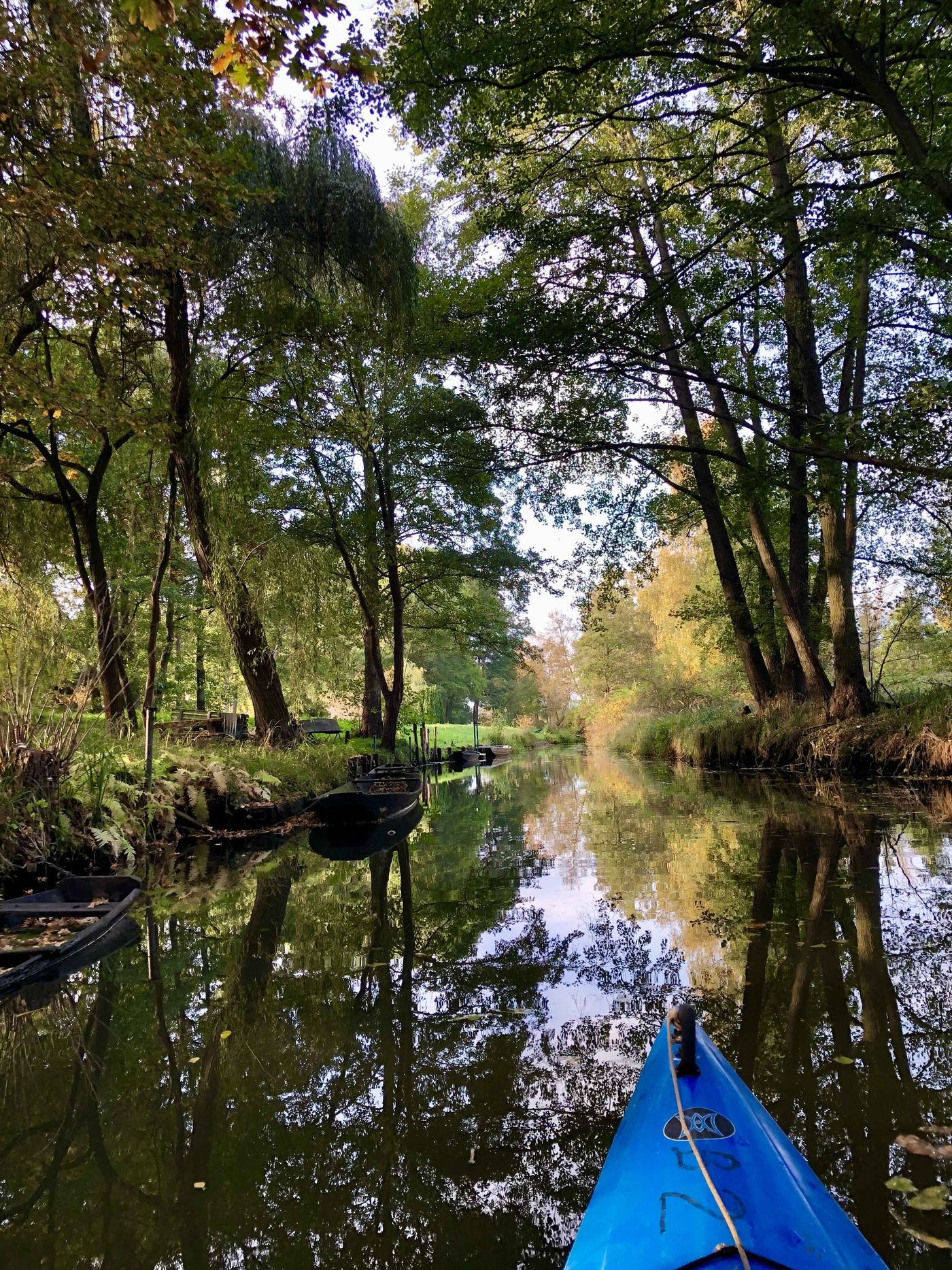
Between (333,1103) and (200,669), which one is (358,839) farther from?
(200,669)

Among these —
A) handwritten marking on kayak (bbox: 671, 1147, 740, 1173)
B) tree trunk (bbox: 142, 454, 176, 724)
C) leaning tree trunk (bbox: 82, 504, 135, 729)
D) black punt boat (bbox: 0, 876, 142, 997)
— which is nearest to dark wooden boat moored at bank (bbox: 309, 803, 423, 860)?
tree trunk (bbox: 142, 454, 176, 724)

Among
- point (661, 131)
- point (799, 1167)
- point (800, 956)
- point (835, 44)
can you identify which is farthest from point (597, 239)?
point (799, 1167)

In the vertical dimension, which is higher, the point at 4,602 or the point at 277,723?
the point at 4,602

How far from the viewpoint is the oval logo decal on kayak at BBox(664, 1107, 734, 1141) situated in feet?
6.13

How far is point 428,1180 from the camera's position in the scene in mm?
2438

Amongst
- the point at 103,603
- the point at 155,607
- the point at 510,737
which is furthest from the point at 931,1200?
the point at 510,737

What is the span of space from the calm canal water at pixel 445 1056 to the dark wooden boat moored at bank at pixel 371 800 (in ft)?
11.4

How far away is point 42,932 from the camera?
5309mm

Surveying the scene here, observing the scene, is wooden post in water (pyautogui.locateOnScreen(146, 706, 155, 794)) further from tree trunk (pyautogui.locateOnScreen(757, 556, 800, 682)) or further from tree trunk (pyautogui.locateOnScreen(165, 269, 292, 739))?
tree trunk (pyautogui.locateOnScreen(757, 556, 800, 682))

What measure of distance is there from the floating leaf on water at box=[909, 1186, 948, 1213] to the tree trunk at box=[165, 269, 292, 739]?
11244 mm

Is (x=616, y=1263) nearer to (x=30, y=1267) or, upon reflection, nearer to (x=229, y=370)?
(x=30, y=1267)

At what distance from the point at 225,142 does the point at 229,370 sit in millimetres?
4211

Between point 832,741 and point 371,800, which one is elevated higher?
point 832,741

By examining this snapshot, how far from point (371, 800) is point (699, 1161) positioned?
9.53 m
